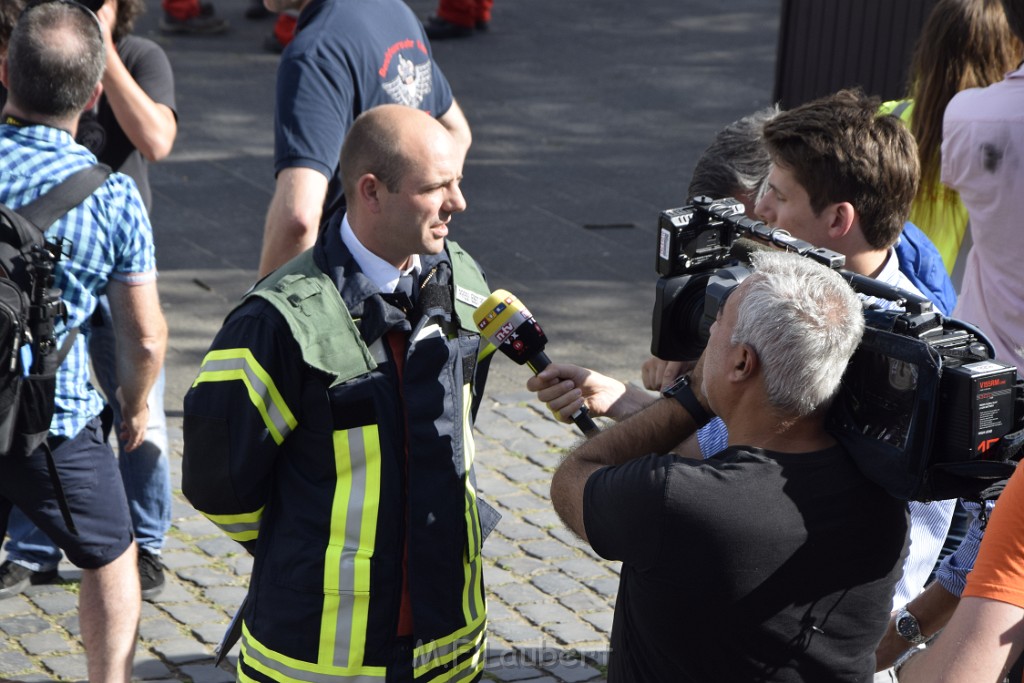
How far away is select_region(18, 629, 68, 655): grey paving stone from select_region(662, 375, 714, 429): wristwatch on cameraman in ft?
8.24

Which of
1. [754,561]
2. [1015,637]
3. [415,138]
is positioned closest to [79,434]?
[415,138]

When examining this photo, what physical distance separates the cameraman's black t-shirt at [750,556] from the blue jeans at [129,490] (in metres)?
2.50

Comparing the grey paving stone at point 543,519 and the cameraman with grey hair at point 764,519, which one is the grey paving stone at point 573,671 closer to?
the grey paving stone at point 543,519

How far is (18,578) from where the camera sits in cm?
452

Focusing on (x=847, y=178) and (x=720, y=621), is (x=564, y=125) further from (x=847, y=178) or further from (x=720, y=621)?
(x=720, y=621)

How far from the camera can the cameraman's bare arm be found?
3767 mm

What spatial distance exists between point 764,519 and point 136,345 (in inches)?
87.2

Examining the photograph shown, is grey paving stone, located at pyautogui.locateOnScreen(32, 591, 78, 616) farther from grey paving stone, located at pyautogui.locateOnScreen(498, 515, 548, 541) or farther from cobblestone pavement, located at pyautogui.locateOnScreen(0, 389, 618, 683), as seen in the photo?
grey paving stone, located at pyautogui.locateOnScreen(498, 515, 548, 541)

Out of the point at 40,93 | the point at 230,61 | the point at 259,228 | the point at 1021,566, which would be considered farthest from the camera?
the point at 230,61

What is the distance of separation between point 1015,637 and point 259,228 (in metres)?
6.69

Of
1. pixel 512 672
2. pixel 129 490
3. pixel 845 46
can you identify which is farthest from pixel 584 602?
pixel 845 46

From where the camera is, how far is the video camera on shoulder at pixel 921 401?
2.22 meters

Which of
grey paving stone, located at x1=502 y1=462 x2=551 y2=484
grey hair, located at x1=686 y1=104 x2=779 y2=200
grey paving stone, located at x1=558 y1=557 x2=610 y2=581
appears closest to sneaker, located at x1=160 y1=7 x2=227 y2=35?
grey paving stone, located at x1=502 y1=462 x2=551 y2=484

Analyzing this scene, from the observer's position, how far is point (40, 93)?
11.6ft
